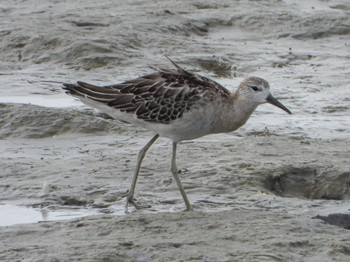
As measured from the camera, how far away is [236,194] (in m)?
9.69

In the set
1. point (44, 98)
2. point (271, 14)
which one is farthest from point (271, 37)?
point (44, 98)

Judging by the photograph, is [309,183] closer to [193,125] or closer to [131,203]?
[193,125]

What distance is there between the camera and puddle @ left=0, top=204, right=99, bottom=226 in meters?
8.93

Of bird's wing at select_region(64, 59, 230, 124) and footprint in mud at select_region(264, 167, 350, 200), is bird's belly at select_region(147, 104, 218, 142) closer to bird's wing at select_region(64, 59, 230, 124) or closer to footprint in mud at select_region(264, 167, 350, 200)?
bird's wing at select_region(64, 59, 230, 124)

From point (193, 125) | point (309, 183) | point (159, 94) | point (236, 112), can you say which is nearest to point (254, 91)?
point (236, 112)

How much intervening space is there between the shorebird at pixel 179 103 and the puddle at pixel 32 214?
1.42 feet

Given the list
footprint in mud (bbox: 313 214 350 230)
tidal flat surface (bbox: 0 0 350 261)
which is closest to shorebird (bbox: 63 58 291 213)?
tidal flat surface (bbox: 0 0 350 261)

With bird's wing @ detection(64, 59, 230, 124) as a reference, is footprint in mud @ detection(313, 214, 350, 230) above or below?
below

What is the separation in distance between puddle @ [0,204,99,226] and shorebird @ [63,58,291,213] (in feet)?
1.42

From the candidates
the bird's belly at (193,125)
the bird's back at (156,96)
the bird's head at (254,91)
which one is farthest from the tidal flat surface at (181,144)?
the bird's head at (254,91)

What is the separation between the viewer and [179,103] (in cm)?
Result: 926

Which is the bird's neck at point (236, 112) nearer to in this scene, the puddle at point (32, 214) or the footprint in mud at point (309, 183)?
the footprint in mud at point (309, 183)

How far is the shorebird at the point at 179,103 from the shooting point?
925cm

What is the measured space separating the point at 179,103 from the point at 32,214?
1530 mm
